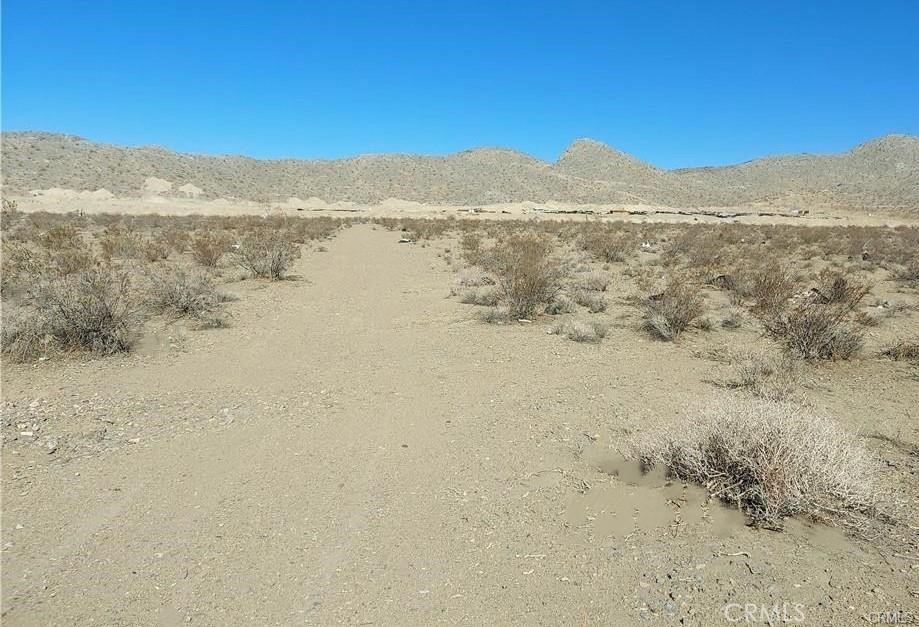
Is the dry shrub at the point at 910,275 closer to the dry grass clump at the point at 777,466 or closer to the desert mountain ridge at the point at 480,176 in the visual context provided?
the dry grass clump at the point at 777,466

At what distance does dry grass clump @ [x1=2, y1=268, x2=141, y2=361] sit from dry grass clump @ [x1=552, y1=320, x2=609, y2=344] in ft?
22.1

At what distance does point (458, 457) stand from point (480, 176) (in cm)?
9290

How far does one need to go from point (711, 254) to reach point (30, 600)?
2109 centimetres

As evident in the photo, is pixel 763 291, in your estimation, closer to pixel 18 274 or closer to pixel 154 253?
pixel 18 274

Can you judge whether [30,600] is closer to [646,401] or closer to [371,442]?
[371,442]

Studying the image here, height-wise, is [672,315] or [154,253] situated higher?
[672,315]

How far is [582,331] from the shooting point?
823 centimetres

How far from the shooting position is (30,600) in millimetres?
2891

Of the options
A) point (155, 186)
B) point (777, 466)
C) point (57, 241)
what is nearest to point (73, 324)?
point (777, 466)

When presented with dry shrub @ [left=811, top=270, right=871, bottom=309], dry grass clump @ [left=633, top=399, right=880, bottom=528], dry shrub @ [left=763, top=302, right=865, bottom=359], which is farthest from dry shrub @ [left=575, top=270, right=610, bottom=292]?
dry grass clump @ [left=633, top=399, right=880, bottom=528]

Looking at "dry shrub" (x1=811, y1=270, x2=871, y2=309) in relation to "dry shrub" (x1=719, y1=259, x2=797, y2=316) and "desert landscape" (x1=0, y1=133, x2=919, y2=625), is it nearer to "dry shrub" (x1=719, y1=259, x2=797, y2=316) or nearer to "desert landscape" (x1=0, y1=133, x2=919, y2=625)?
"desert landscape" (x1=0, y1=133, x2=919, y2=625)

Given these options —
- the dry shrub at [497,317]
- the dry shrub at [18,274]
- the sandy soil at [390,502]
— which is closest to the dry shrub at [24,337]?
the sandy soil at [390,502]

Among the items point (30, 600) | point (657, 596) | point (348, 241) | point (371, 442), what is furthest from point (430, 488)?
point (348, 241)

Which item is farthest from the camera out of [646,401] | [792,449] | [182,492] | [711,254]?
[711,254]
